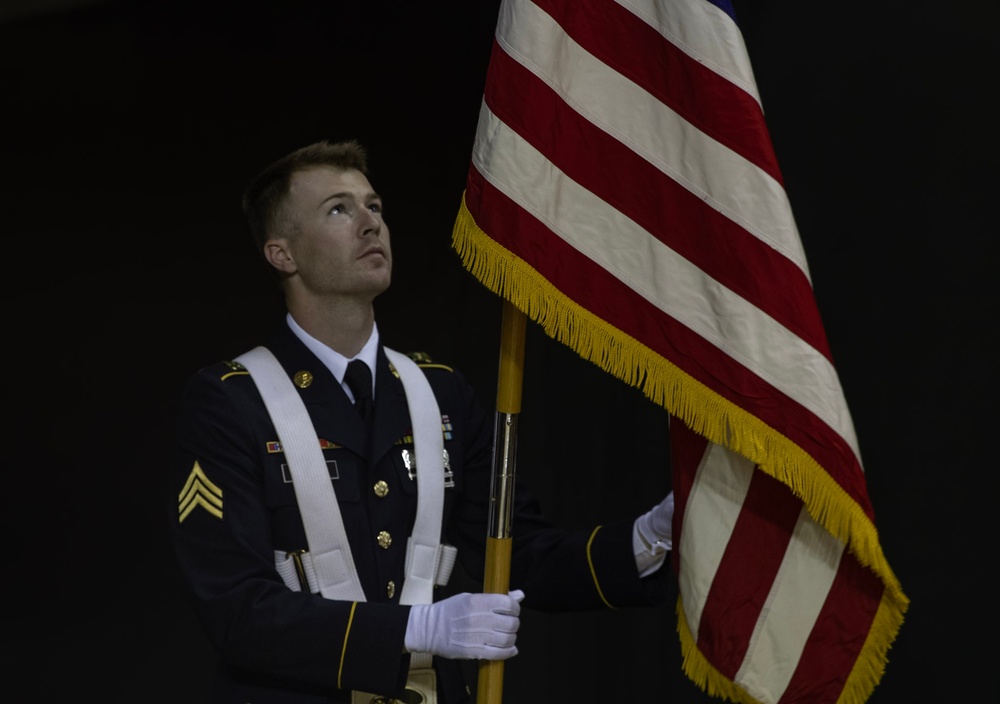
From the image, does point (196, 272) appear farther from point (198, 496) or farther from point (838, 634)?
point (838, 634)

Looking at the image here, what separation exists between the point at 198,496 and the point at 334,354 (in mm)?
364

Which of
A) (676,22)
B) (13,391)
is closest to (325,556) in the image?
(676,22)

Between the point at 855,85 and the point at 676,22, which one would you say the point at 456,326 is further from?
the point at 676,22

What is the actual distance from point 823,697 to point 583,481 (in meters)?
1.66

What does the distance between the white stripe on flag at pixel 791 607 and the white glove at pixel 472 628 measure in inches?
12.4

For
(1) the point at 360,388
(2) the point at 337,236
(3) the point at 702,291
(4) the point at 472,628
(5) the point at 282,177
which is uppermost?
(5) the point at 282,177

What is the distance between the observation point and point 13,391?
336 cm

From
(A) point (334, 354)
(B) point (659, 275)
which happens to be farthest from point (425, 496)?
(B) point (659, 275)

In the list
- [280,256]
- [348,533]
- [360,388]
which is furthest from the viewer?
[280,256]

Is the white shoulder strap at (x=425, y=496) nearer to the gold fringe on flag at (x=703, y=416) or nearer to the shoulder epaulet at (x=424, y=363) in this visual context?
the shoulder epaulet at (x=424, y=363)

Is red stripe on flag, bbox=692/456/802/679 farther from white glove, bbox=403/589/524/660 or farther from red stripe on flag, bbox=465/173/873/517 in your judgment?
white glove, bbox=403/589/524/660

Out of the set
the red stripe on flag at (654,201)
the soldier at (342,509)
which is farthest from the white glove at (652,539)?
the red stripe on flag at (654,201)

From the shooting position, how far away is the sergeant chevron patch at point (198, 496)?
1.89 meters

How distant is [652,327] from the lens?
5.84 ft
